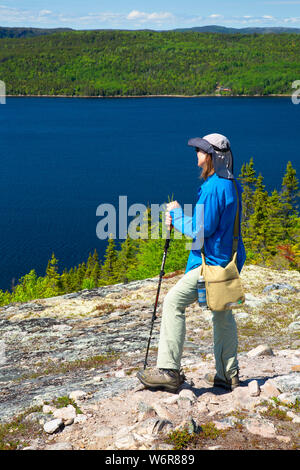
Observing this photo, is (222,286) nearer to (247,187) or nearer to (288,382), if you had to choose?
(288,382)

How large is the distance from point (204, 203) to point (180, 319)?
5.16 ft

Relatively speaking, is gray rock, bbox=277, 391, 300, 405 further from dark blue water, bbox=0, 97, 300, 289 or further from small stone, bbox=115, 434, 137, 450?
dark blue water, bbox=0, 97, 300, 289

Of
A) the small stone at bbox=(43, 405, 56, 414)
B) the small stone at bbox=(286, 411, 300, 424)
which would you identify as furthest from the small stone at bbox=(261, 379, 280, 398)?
the small stone at bbox=(43, 405, 56, 414)

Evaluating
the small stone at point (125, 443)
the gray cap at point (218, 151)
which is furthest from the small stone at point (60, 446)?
the gray cap at point (218, 151)

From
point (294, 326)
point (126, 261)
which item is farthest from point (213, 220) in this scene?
point (126, 261)

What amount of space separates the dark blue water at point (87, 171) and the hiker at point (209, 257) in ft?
196

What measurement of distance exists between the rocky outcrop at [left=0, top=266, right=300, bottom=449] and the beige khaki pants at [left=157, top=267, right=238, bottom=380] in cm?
42

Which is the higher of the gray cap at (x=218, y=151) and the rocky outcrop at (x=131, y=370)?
the gray cap at (x=218, y=151)

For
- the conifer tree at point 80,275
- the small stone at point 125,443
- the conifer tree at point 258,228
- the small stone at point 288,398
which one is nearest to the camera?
the small stone at point 125,443

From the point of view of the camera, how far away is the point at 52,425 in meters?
5.72

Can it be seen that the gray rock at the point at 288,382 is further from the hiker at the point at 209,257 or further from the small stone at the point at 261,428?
the small stone at the point at 261,428

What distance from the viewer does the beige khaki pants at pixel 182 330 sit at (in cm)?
599

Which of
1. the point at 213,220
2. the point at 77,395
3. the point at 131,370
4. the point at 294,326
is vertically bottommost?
the point at 294,326

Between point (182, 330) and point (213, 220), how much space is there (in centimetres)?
156
